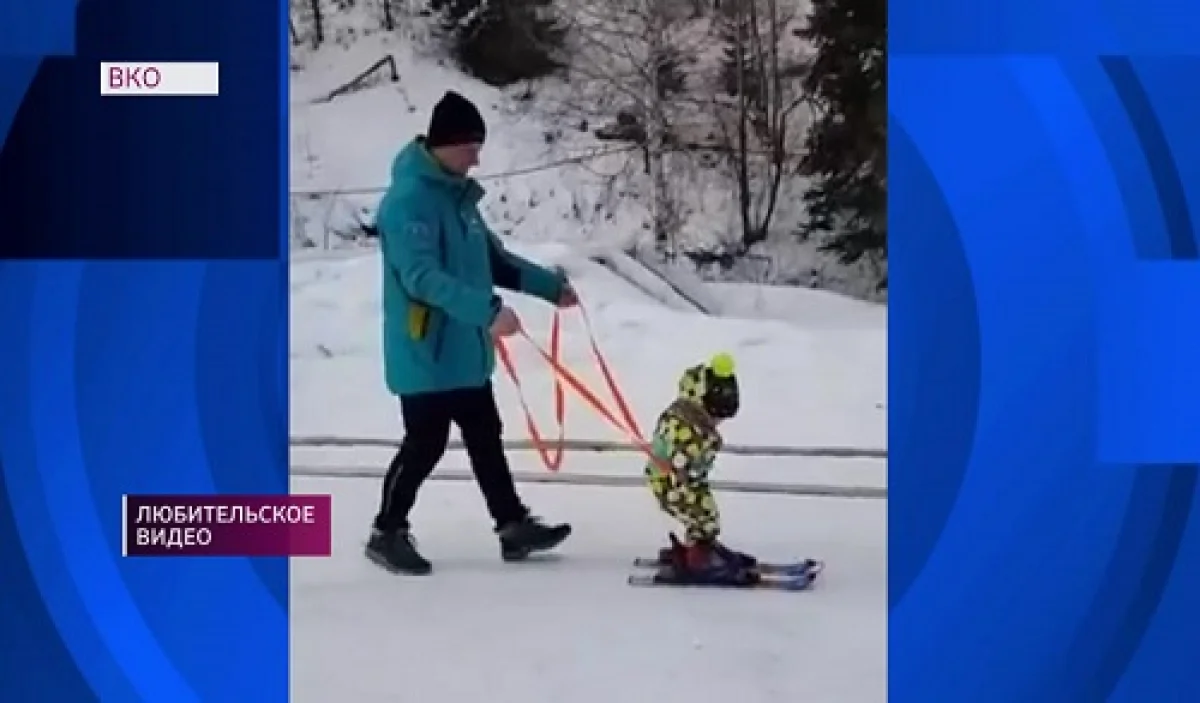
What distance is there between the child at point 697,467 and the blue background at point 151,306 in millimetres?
358

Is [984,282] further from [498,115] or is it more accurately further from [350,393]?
[350,393]

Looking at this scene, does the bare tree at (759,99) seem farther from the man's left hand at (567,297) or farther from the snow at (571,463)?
the man's left hand at (567,297)

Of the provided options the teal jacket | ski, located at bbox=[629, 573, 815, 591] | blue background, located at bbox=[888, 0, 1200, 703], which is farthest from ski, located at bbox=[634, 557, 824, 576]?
the teal jacket

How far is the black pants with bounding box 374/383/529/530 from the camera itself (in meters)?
1.47

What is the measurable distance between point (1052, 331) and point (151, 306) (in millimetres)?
819

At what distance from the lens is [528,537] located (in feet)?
4.83

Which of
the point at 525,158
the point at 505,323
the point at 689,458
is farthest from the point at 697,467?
A: the point at 525,158

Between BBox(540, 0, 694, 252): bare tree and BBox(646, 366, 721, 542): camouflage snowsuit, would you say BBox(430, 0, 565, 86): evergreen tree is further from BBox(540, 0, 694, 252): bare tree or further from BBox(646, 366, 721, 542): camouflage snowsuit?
BBox(646, 366, 721, 542): camouflage snowsuit

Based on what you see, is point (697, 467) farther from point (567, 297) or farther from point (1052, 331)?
point (1052, 331)

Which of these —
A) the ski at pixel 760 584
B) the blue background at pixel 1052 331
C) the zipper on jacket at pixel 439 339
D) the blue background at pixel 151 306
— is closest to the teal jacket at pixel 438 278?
the zipper on jacket at pixel 439 339

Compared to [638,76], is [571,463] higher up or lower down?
lower down

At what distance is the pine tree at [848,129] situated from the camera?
56.3 inches

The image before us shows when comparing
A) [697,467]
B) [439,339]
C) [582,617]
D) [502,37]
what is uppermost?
[502,37]

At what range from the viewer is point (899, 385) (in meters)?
1.43
